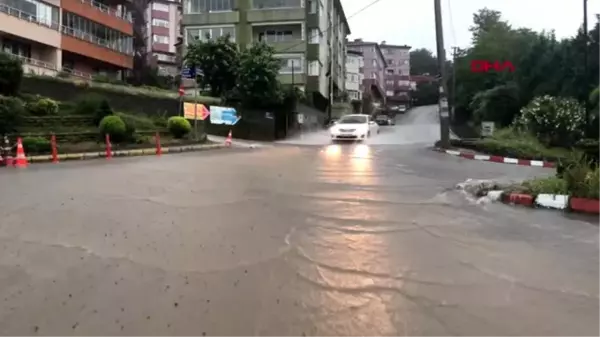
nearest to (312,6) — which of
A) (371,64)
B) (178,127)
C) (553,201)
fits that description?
(178,127)

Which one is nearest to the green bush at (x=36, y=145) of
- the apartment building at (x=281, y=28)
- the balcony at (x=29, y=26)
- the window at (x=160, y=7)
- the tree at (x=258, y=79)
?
the tree at (x=258, y=79)

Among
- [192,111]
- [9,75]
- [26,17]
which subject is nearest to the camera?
[9,75]

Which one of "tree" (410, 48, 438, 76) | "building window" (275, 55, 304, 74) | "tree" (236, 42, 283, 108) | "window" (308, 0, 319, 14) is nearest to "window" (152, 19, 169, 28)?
"window" (308, 0, 319, 14)

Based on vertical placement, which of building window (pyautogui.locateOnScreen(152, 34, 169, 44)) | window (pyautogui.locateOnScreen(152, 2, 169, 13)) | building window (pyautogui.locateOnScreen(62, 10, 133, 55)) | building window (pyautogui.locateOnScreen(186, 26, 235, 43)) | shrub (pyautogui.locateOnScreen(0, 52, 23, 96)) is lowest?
shrub (pyautogui.locateOnScreen(0, 52, 23, 96))

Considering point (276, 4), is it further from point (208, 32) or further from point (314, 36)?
point (208, 32)

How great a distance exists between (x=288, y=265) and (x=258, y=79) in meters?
32.8

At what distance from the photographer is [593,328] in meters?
4.37

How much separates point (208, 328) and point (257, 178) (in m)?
9.03

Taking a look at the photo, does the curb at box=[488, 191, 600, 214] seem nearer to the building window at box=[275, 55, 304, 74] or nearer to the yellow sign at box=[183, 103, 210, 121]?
the yellow sign at box=[183, 103, 210, 121]

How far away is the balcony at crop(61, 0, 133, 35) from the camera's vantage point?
4747 cm

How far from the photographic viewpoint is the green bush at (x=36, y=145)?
66.9 feet

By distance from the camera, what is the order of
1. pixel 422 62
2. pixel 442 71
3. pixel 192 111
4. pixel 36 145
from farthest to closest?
pixel 422 62 → pixel 192 111 → pixel 442 71 → pixel 36 145

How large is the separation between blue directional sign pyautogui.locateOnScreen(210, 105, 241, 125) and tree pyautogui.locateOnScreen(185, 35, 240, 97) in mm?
4248

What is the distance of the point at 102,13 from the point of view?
51.4 metres
